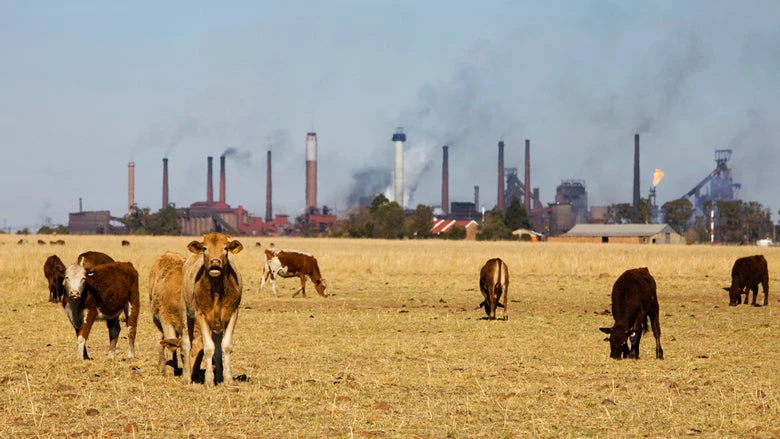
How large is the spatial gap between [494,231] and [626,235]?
2089 centimetres

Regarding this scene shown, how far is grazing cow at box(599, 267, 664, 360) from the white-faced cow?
7810 mm

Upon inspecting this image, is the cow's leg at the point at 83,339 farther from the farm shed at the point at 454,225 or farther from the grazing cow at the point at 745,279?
the farm shed at the point at 454,225

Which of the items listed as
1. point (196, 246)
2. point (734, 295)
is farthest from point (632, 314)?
point (734, 295)

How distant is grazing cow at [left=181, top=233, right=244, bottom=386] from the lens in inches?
560

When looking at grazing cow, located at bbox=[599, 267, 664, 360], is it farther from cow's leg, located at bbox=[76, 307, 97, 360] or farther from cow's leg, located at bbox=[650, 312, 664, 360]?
cow's leg, located at bbox=[76, 307, 97, 360]

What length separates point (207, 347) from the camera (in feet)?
47.0

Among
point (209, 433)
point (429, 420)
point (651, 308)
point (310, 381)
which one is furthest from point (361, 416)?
point (651, 308)

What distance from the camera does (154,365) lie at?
55.7 feet

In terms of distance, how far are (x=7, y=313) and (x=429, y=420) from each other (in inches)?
703

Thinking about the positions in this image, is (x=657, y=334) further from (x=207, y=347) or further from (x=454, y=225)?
(x=454, y=225)

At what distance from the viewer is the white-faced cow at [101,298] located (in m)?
17.5

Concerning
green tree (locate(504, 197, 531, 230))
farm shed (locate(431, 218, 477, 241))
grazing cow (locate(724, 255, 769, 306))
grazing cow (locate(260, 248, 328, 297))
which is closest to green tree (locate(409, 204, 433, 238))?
farm shed (locate(431, 218, 477, 241))

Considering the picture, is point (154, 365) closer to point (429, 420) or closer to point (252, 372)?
point (252, 372)

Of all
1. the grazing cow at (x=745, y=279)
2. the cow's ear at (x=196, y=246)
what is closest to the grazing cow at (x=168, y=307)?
the cow's ear at (x=196, y=246)
